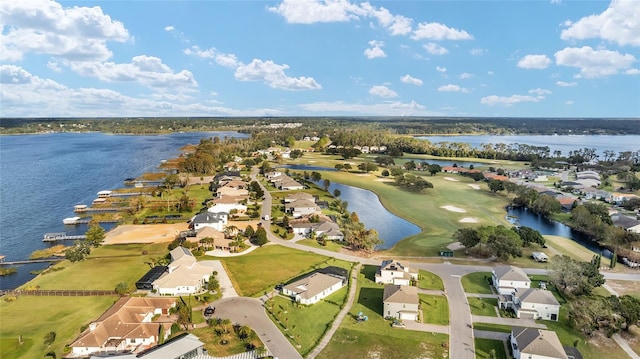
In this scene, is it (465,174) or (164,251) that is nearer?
(164,251)

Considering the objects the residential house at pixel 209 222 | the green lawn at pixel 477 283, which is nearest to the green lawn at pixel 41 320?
the residential house at pixel 209 222

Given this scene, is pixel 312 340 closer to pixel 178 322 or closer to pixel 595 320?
pixel 178 322

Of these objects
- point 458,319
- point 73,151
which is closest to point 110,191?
point 458,319

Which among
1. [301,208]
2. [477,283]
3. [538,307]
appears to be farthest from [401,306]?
[301,208]

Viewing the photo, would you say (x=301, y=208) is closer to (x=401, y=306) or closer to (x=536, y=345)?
(x=401, y=306)

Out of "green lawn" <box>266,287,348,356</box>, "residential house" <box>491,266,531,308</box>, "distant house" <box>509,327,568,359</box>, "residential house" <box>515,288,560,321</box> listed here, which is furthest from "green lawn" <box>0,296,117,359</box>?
"residential house" <box>491,266,531,308</box>

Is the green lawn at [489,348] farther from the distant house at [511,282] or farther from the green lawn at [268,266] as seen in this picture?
the green lawn at [268,266]
